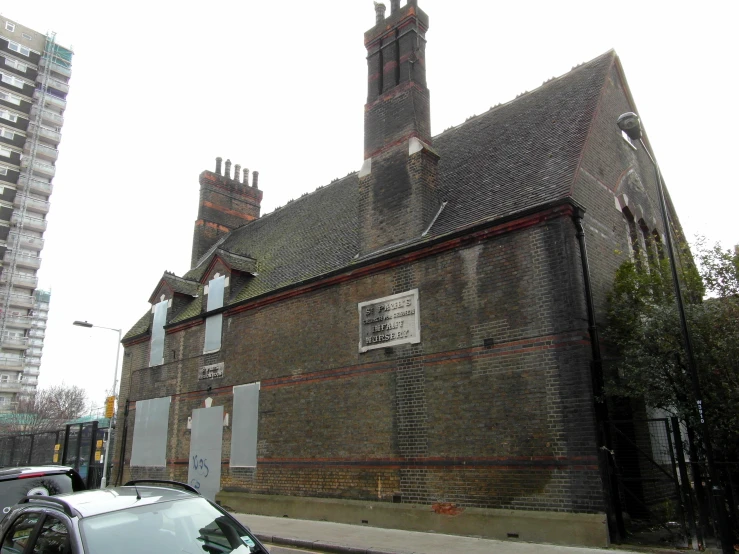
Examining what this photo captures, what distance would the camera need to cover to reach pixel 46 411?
58500mm

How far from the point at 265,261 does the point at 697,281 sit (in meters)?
13.5

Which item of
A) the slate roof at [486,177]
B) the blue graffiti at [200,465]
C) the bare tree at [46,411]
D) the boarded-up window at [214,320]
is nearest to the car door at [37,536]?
the slate roof at [486,177]

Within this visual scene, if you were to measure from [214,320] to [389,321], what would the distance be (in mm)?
7900

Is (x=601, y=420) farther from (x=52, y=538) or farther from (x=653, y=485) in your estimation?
(x=52, y=538)

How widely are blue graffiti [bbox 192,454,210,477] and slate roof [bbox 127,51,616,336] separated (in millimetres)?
5085

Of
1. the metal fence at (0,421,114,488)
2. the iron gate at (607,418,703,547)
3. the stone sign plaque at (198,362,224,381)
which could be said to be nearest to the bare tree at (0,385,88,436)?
the metal fence at (0,421,114,488)

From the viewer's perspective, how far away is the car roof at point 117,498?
482cm

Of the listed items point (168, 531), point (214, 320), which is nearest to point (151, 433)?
point (214, 320)

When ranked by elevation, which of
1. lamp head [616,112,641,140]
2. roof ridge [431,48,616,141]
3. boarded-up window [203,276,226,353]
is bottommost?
boarded-up window [203,276,226,353]

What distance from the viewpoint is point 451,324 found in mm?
Answer: 12016

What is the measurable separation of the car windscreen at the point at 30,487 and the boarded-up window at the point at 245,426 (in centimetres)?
833

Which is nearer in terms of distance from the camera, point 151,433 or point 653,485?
point 653,485

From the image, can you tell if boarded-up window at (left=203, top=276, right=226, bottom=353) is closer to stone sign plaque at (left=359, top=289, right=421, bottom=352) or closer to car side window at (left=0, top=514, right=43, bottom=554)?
stone sign plaque at (left=359, top=289, right=421, bottom=352)

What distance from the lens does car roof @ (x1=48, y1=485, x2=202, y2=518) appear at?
190 inches
